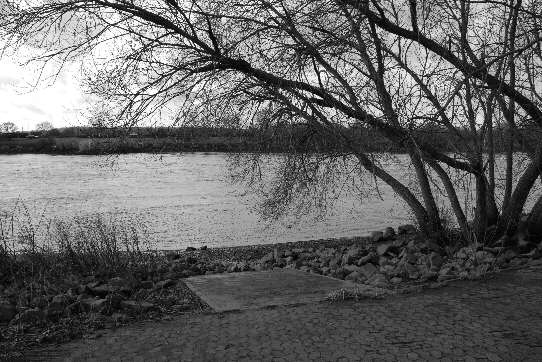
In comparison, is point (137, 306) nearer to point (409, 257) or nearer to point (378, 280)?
point (378, 280)

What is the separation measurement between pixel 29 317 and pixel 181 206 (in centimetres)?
1495

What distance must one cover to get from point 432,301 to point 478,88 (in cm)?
272

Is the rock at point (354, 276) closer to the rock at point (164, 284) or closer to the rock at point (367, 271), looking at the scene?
the rock at point (367, 271)

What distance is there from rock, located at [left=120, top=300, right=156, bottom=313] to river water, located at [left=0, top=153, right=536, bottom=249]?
390cm

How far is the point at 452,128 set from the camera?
8.31 metres

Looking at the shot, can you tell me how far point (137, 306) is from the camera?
4941mm

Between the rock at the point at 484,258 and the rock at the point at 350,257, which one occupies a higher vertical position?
the rock at the point at 484,258

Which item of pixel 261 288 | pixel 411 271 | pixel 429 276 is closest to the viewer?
pixel 261 288

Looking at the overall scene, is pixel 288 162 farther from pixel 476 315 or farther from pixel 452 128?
pixel 476 315

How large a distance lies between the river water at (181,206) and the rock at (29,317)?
4029mm

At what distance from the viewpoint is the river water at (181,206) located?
47.3ft

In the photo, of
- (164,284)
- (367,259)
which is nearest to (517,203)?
(367,259)

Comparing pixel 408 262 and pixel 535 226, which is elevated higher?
pixel 535 226

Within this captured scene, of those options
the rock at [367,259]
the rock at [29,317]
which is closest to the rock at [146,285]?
the rock at [29,317]
